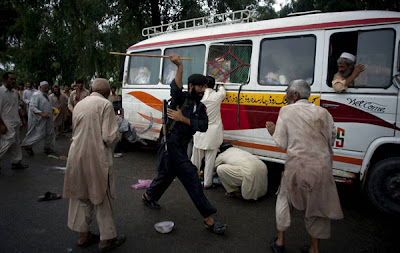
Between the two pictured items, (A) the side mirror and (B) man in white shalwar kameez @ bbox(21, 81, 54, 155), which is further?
(B) man in white shalwar kameez @ bbox(21, 81, 54, 155)

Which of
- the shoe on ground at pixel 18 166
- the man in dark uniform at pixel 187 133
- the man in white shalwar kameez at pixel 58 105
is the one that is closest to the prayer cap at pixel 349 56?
the man in dark uniform at pixel 187 133

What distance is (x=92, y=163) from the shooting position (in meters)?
2.75

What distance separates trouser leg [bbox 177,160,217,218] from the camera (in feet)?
10.6

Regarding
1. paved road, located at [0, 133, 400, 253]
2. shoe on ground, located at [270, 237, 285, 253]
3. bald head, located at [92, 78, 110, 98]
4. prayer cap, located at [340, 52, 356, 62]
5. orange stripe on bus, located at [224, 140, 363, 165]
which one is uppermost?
prayer cap, located at [340, 52, 356, 62]

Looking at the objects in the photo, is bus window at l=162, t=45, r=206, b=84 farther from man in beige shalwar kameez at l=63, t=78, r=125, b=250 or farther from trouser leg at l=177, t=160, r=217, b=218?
man in beige shalwar kameez at l=63, t=78, r=125, b=250

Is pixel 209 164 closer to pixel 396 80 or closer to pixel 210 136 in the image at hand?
pixel 210 136

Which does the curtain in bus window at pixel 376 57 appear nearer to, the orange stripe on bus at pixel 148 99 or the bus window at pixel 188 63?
the bus window at pixel 188 63

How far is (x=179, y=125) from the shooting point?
3.35 m

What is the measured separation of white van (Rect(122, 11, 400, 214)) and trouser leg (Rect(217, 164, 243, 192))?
2.48ft

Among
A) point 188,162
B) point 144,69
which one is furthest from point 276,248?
point 144,69

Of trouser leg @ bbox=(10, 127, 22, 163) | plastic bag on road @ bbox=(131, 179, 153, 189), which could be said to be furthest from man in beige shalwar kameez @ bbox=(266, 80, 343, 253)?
trouser leg @ bbox=(10, 127, 22, 163)

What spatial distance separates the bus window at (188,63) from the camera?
5562mm

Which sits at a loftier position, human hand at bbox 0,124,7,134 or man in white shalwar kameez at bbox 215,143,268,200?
human hand at bbox 0,124,7,134

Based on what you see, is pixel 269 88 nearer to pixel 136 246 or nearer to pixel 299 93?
pixel 299 93
